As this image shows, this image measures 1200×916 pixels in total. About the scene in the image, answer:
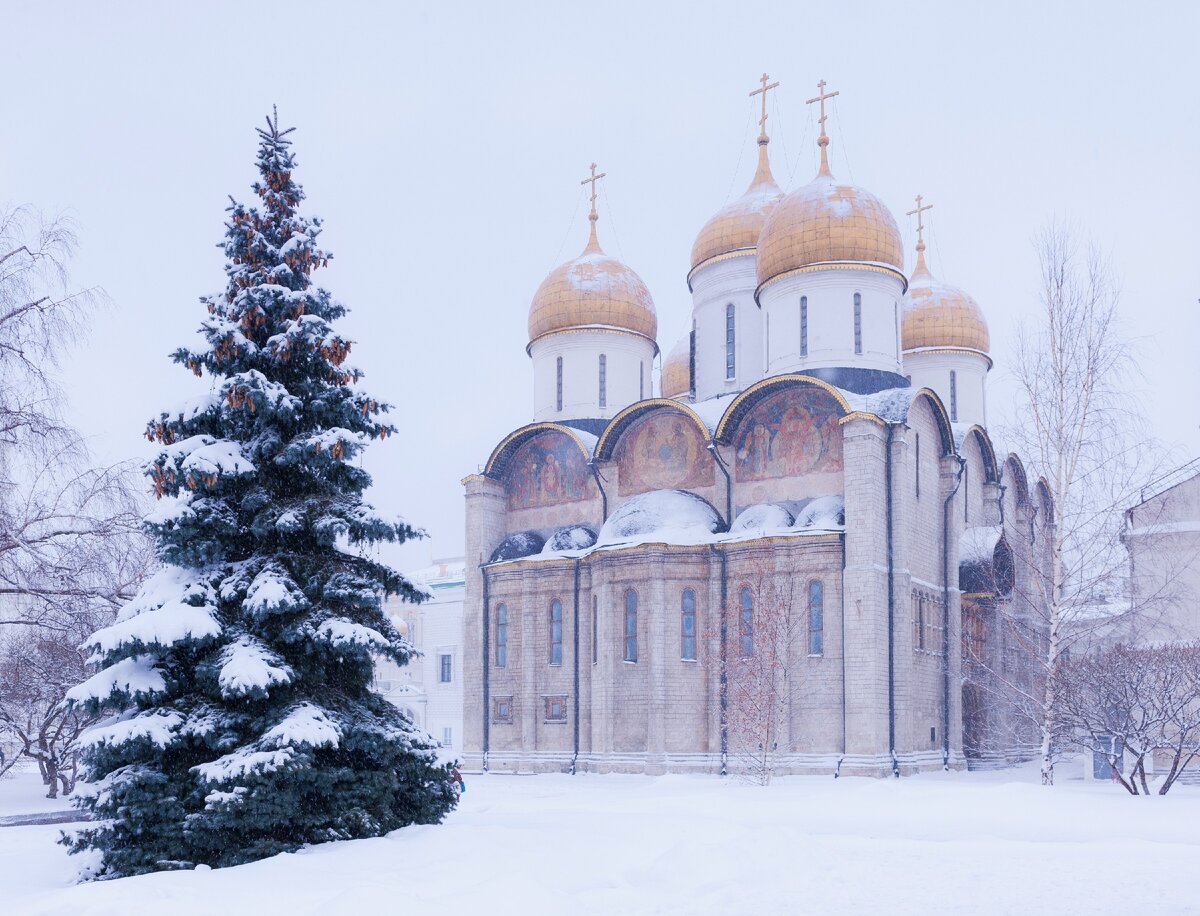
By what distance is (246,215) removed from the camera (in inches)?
414

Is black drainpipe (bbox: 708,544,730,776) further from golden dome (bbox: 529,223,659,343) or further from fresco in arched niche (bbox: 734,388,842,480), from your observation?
golden dome (bbox: 529,223,659,343)

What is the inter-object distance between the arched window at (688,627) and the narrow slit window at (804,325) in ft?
18.7

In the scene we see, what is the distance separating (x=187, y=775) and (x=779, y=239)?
19.3 meters

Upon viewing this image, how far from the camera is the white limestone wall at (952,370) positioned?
3119 cm

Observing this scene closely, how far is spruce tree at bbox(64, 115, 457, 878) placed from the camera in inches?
346

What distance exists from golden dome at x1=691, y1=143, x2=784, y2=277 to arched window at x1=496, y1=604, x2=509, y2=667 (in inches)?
385

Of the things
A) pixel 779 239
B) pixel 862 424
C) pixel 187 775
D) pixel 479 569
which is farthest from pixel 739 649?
pixel 187 775

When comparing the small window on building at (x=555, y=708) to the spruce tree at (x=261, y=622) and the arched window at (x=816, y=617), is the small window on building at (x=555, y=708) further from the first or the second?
the spruce tree at (x=261, y=622)

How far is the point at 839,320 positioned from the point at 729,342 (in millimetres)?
4281

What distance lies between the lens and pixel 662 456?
25.5 meters

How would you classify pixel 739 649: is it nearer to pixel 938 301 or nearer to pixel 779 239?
pixel 779 239

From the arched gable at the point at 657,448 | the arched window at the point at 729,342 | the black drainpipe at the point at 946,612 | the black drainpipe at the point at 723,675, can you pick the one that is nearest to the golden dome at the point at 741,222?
the arched window at the point at 729,342

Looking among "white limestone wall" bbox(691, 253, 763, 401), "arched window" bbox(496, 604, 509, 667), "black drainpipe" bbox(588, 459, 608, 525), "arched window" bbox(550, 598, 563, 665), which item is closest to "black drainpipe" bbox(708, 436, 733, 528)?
"black drainpipe" bbox(588, 459, 608, 525)

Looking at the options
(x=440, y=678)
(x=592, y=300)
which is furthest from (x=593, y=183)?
(x=440, y=678)
